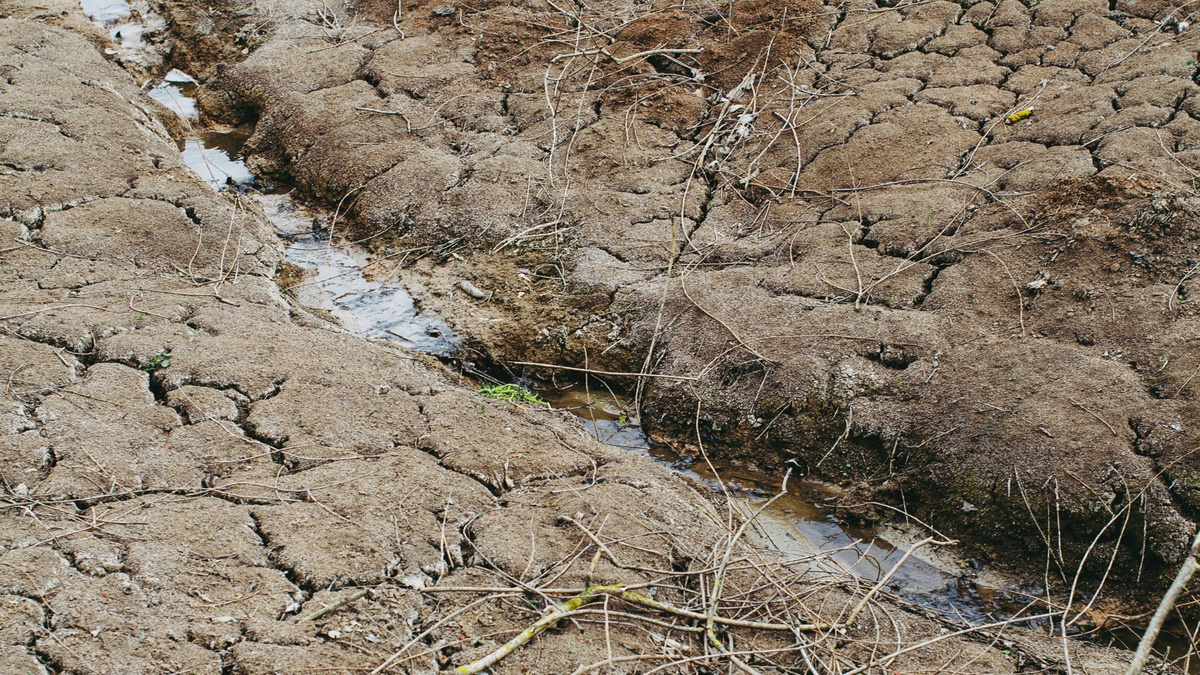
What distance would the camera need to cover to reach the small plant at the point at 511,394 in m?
3.75

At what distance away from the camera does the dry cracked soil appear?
2.47 metres

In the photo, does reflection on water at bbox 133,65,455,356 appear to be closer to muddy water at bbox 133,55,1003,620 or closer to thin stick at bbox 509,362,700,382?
muddy water at bbox 133,55,1003,620

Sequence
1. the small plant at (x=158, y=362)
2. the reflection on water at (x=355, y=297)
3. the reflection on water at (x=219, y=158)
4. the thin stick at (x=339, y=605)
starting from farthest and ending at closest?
the reflection on water at (x=219, y=158) < the reflection on water at (x=355, y=297) < the small plant at (x=158, y=362) < the thin stick at (x=339, y=605)

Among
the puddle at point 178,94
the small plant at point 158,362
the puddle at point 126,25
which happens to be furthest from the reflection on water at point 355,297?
the puddle at point 126,25

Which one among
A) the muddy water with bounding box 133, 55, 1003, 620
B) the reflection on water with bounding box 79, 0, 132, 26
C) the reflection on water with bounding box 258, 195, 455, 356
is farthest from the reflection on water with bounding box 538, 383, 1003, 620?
the reflection on water with bounding box 79, 0, 132, 26

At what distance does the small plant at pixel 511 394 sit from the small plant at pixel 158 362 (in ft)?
3.91

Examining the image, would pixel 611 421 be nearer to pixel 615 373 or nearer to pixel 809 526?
pixel 615 373

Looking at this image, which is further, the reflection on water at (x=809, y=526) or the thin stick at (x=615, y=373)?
the thin stick at (x=615, y=373)

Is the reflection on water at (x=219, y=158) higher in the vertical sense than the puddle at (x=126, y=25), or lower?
lower

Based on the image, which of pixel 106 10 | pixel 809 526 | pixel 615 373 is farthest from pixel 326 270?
pixel 106 10

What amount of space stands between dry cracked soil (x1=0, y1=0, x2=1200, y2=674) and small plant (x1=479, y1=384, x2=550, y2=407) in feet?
0.65

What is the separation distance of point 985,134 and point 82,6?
7.14 metres

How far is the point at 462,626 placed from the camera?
2383 mm

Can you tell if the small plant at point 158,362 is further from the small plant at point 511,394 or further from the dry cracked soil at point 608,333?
the small plant at point 511,394
